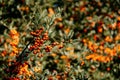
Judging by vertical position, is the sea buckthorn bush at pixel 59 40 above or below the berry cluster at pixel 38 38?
below

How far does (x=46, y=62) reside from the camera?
5.56 metres

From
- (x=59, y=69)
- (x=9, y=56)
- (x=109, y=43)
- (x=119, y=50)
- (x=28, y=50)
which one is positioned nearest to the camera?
(x=28, y=50)

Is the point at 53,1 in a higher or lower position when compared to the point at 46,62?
higher

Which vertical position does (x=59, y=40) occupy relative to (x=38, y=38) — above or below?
below

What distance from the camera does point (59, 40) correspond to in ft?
17.9

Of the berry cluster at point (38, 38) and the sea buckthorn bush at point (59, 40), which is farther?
the sea buckthorn bush at point (59, 40)

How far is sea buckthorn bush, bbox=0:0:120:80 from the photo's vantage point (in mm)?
3820

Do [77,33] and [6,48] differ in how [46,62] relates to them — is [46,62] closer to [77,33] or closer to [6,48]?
[6,48]

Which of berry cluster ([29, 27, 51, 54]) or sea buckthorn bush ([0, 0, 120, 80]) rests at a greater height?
berry cluster ([29, 27, 51, 54])

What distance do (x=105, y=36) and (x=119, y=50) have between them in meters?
0.79

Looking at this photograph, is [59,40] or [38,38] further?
[59,40]

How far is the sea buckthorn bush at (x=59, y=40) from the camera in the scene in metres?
3.82

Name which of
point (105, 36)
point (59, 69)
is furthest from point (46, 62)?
point (105, 36)

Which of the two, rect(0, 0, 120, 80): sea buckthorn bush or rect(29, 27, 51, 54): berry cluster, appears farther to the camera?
rect(0, 0, 120, 80): sea buckthorn bush
